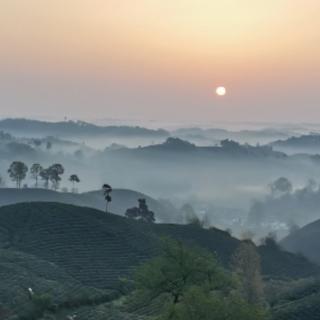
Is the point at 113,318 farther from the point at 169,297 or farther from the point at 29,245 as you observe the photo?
the point at 29,245

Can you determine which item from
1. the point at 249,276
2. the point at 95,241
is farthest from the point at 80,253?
the point at 249,276

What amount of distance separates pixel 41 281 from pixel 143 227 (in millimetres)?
66452

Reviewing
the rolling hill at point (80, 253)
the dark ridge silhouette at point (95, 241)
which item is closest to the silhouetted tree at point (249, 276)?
the rolling hill at point (80, 253)

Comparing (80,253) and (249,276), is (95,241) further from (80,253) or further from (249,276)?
(249,276)

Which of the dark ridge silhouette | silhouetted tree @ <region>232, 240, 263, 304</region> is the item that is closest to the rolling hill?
the dark ridge silhouette

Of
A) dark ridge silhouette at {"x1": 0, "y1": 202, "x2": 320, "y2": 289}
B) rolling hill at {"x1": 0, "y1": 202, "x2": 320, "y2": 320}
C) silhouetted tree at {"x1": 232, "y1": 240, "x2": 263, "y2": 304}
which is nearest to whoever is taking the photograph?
rolling hill at {"x1": 0, "y1": 202, "x2": 320, "y2": 320}

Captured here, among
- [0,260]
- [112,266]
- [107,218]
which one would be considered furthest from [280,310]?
[107,218]

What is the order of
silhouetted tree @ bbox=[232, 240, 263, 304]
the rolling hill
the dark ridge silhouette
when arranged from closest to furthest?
the rolling hill → silhouetted tree @ bbox=[232, 240, 263, 304] → the dark ridge silhouette

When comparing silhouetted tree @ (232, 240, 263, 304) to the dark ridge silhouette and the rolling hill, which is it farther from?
the dark ridge silhouette

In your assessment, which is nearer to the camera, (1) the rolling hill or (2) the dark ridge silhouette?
(1) the rolling hill

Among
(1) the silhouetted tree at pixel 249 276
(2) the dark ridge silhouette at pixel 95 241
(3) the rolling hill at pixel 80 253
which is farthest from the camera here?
(2) the dark ridge silhouette at pixel 95 241

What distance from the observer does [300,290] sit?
81438 millimetres

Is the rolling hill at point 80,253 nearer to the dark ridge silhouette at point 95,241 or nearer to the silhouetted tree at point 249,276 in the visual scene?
the dark ridge silhouette at point 95,241

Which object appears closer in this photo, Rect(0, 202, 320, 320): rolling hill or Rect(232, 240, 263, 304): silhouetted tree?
Rect(0, 202, 320, 320): rolling hill
